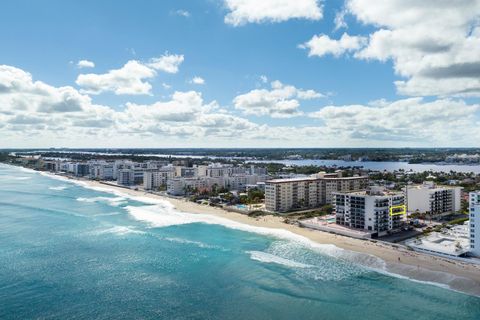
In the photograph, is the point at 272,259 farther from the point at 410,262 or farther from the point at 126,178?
the point at 126,178

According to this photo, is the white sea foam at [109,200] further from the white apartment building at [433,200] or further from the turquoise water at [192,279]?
the white apartment building at [433,200]

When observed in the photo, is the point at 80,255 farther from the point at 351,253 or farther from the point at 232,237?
the point at 351,253

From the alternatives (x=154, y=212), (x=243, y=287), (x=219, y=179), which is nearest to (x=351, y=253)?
(x=243, y=287)

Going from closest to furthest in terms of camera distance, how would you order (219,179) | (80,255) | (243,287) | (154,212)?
1. (243,287)
2. (80,255)
3. (154,212)
4. (219,179)

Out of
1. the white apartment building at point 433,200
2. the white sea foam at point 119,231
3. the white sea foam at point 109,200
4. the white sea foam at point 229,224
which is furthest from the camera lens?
the white sea foam at point 109,200

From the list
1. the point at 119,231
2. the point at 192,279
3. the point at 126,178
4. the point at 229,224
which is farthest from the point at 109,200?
the point at 192,279

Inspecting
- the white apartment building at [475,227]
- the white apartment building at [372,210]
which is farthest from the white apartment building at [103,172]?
the white apartment building at [475,227]
